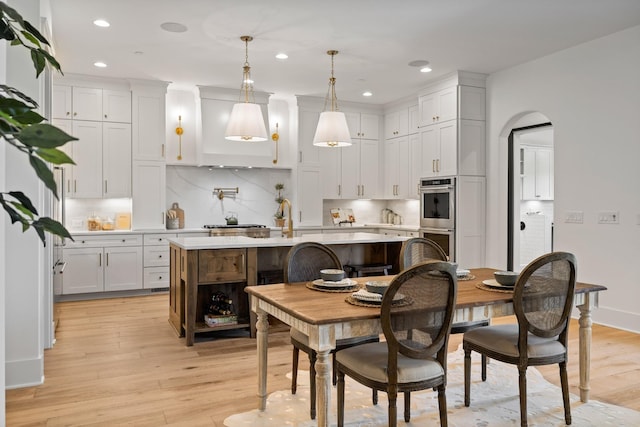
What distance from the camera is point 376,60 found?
5586 mm

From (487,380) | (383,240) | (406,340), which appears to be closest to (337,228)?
(383,240)

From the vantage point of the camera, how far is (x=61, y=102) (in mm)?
6086

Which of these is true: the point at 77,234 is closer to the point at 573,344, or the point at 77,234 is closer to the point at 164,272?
the point at 164,272

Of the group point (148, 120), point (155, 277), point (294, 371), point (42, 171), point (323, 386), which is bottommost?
point (294, 371)

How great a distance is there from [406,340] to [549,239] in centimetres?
724

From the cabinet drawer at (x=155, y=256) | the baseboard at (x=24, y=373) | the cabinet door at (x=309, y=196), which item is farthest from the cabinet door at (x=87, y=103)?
the baseboard at (x=24, y=373)

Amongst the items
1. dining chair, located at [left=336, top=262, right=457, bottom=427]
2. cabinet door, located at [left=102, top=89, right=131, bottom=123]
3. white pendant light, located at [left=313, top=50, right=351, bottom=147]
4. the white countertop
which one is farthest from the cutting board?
dining chair, located at [left=336, top=262, right=457, bottom=427]

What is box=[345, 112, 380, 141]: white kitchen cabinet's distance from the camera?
7.97 meters

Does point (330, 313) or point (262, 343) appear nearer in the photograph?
point (330, 313)

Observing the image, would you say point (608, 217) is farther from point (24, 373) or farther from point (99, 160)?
point (99, 160)

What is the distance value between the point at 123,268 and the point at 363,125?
4.32 metres

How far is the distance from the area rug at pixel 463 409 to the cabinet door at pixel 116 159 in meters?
4.29

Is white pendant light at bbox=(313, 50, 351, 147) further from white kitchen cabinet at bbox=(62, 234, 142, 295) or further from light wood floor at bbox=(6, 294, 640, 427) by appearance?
white kitchen cabinet at bbox=(62, 234, 142, 295)

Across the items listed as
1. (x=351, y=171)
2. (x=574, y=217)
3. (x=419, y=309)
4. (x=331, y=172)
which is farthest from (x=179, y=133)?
(x=419, y=309)
